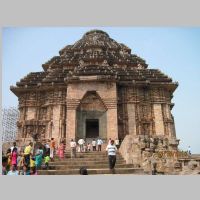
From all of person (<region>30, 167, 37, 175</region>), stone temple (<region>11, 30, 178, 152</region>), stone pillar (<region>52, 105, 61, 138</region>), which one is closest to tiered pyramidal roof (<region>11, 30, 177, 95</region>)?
stone temple (<region>11, 30, 178, 152</region>)

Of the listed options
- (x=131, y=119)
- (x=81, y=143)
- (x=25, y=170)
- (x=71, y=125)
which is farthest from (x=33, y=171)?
(x=131, y=119)

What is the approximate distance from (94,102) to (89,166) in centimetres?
870

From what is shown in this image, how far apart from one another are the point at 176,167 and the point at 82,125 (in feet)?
30.9

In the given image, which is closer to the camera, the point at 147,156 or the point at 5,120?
the point at 147,156

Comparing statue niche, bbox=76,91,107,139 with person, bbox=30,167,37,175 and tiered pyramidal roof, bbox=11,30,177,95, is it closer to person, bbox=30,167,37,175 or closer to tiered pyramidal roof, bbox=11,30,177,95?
tiered pyramidal roof, bbox=11,30,177,95

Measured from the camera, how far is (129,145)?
13688mm

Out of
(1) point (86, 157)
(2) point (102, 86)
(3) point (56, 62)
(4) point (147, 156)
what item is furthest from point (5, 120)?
(4) point (147, 156)

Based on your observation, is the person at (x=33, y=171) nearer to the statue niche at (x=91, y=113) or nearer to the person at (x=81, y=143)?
the person at (x=81, y=143)

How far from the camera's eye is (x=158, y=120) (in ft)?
70.8

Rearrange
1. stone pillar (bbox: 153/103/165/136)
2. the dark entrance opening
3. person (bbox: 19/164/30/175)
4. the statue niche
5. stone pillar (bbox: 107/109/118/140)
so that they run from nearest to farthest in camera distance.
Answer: person (bbox: 19/164/30/175)
stone pillar (bbox: 107/109/118/140)
the statue niche
stone pillar (bbox: 153/103/165/136)
the dark entrance opening

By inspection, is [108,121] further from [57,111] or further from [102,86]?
[57,111]

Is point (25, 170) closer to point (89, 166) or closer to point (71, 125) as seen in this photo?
point (89, 166)

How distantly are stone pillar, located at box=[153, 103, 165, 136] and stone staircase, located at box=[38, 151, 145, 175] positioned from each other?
6.76 m

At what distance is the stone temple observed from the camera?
20391mm
